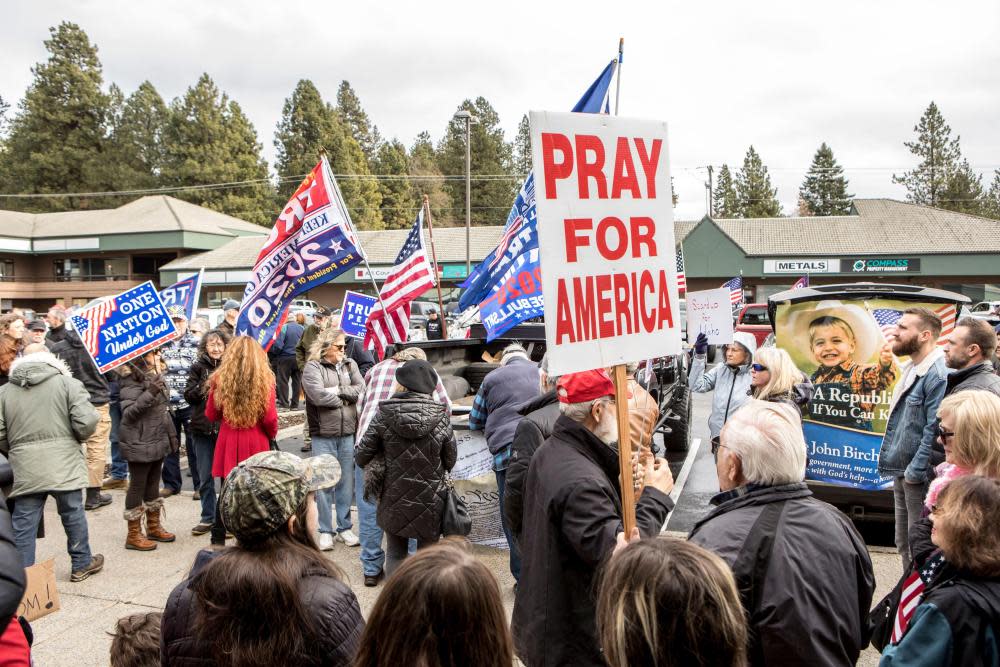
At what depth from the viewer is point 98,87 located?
65.3 m

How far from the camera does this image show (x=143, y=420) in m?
5.80

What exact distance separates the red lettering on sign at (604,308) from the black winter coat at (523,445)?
3.10ft

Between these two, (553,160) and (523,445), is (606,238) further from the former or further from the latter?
(523,445)

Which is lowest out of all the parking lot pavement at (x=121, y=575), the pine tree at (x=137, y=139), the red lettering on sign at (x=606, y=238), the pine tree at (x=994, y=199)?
the parking lot pavement at (x=121, y=575)

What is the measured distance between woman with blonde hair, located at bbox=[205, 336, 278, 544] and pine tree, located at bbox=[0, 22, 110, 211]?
227 feet

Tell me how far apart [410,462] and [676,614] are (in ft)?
9.91

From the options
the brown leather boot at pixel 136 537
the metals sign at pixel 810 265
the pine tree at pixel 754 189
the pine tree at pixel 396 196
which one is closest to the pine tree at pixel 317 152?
the pine tree at pixel 396 196

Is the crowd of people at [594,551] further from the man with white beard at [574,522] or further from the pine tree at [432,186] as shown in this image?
the pine tree at [432,186]

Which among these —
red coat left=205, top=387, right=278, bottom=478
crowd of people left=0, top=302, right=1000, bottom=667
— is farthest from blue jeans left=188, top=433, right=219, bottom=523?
crowd of people left=0, top=302, right=1000, bottom=667

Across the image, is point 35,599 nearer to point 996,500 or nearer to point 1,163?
point 996,500

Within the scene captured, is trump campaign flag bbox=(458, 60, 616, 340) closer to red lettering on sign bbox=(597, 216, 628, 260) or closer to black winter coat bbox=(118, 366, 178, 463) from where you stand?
black winter coat bbox=(118, 366, 178, 463)

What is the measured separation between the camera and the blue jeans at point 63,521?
4.74m

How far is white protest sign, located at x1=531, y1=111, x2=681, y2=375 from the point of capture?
7.86 ft

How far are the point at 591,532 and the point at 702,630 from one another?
0.81 metres
